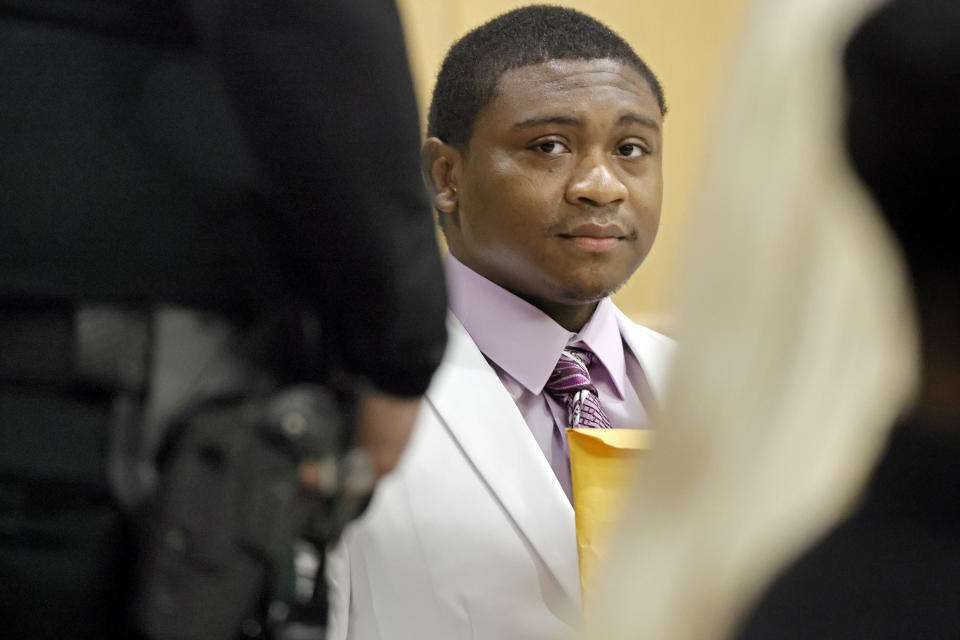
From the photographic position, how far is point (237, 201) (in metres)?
0.79

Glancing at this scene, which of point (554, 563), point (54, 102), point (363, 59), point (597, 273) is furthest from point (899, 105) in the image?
point (597, 273)

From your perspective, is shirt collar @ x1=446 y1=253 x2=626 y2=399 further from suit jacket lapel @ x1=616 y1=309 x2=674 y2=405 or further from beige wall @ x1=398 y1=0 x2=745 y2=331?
beige wall @ x1=398 y1=0 x2=745 y2=331

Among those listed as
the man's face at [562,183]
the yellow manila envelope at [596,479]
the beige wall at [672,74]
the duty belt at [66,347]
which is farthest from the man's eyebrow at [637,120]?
the beige wall at [672,74]

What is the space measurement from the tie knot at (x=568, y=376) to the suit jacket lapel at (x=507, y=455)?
3.2 inches

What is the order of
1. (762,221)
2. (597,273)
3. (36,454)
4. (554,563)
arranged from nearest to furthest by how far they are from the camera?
(762,221)
(36,454)
(554,563)
(597,273)

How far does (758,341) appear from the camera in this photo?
0.46 m

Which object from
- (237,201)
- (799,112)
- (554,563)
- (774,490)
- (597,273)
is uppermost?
(799,112)

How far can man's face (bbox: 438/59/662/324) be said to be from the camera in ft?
4.57

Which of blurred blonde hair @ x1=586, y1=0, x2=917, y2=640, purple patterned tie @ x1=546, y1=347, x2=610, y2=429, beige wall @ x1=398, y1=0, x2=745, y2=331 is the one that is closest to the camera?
blurred blonde hair @ x1=586, y1=0, x2=917, y2=640

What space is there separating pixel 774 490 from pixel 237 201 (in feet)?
1.43

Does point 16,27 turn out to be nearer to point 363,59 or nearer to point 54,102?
point 54,102

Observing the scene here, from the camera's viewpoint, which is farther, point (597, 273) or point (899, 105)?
point (597, 273)

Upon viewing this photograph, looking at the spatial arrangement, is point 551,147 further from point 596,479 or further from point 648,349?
point 596,479

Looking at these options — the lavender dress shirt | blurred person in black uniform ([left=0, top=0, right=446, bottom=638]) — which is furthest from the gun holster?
the lavender dress shirt
